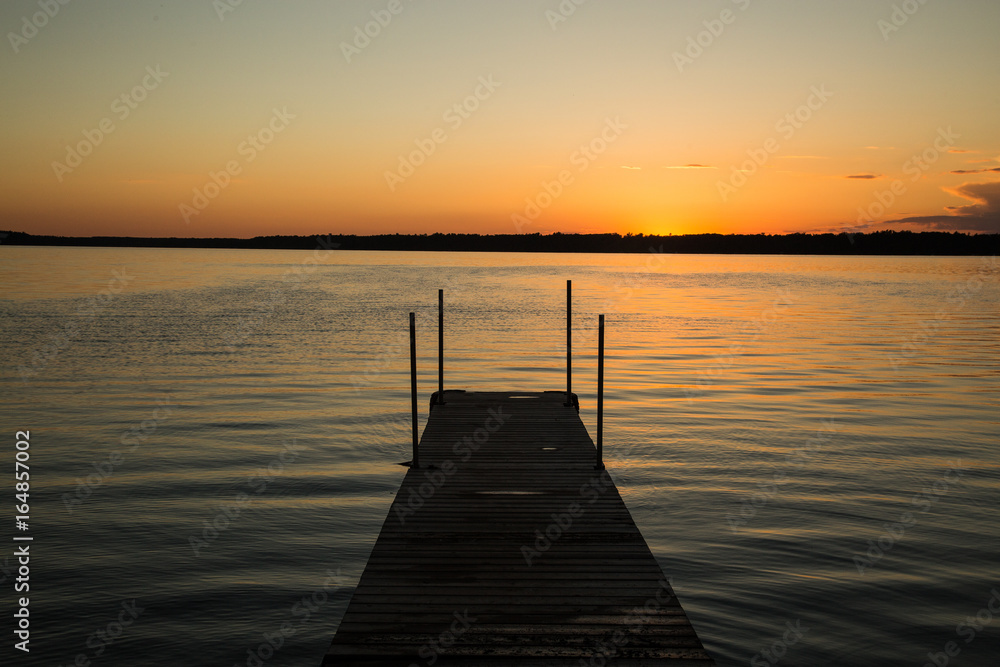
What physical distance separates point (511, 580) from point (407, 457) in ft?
24.3

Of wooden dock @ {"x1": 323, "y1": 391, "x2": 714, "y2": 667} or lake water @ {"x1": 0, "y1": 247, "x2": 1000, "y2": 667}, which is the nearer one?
wooden dock @ {"x1": 323, "y1": 391, "x2": 714, "y2": 667}

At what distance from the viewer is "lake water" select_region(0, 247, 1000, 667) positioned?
301 inches

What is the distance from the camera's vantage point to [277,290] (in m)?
63.2

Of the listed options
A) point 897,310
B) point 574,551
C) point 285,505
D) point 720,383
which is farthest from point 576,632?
point 897,310

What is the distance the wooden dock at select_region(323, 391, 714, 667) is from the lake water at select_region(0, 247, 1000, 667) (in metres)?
1.14

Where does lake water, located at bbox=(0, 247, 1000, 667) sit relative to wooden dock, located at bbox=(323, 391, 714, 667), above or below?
below

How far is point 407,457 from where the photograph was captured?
1373 centimetres

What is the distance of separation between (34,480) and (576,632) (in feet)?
33.7

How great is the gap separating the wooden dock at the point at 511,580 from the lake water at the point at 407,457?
114cm

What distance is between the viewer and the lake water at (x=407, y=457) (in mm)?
7637

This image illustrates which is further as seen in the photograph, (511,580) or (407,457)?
(407,457)

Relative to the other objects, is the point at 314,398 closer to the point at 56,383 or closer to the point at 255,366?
the point at 255,366

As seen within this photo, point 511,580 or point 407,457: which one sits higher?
point 511,580

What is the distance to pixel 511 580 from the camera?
655 centimetres
